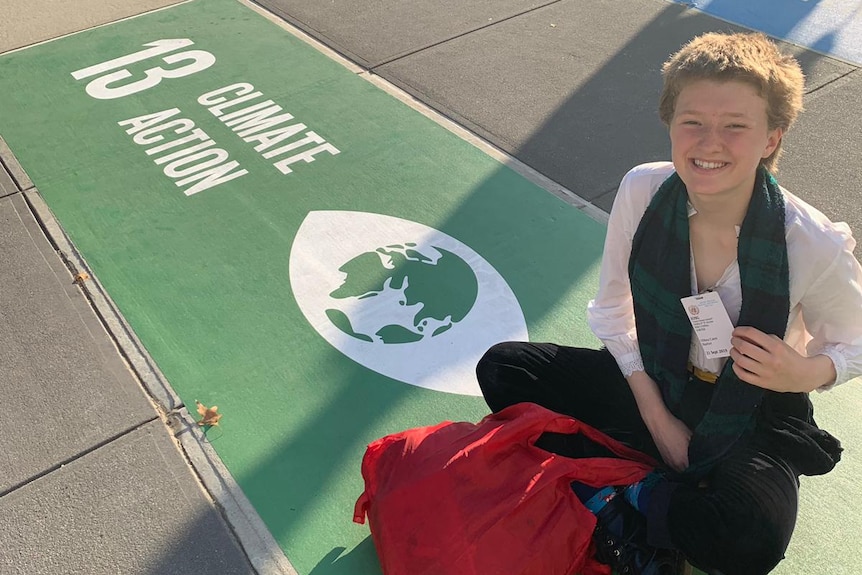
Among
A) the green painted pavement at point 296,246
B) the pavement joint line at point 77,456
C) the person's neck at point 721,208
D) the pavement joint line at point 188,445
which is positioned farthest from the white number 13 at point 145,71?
the person's neck at point 721,208

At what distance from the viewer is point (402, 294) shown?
343 centimetres

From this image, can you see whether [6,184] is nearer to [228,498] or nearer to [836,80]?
[228,498]

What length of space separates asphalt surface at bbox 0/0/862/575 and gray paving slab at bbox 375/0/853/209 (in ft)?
0.04

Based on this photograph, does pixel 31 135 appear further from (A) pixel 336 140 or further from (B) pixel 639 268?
(B) pixel 639 268

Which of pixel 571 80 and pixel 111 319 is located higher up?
pixel 571 80

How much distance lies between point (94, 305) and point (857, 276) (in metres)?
2.89

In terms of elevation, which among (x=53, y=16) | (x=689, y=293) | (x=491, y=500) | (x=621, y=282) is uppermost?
(x=689, y=293)

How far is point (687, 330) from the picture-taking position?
2164 millimetres

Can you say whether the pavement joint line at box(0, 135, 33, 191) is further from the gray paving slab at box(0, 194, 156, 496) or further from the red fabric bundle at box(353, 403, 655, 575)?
the red fabric bundle at box(353, 403, 655, 575)

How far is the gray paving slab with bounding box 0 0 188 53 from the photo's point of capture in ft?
19.3

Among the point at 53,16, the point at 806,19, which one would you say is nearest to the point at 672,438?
the point at 806,19

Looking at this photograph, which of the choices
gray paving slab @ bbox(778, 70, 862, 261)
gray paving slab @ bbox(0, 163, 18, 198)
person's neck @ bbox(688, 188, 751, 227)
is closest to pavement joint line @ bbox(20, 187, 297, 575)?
gray paving slab @ bbox(0, 163, 18, 198)

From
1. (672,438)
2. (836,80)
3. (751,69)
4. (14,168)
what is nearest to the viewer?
(751,69)

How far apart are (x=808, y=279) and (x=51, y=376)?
268 centimetres
